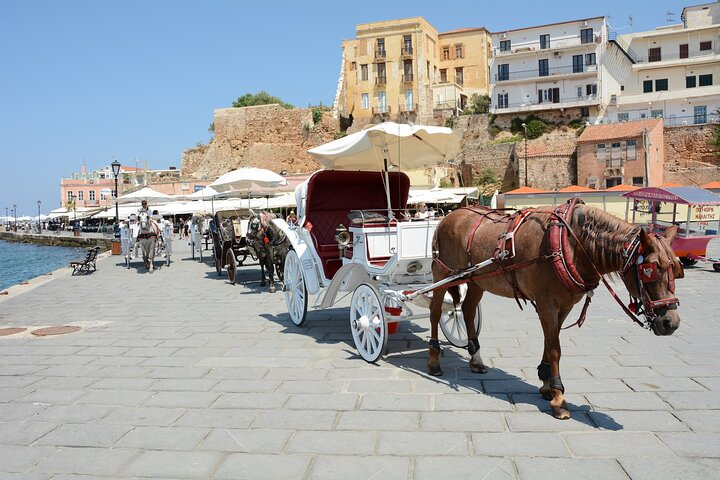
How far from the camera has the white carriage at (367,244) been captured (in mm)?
6016

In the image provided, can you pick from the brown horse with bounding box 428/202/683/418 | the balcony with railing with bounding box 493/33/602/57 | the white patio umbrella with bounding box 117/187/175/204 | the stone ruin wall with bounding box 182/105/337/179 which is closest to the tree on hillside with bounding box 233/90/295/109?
the stone ruin wall with bounding box 182/105/337/179

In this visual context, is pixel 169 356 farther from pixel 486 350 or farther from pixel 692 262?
pixel 692 262

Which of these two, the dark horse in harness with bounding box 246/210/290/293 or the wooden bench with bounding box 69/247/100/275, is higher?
the dark horse in harness with bounding box 246/210/290/293

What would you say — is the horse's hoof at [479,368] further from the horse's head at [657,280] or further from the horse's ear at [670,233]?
the horse's ear at [670,233]

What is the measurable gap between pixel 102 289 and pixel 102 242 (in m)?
26.6

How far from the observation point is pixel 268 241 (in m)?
11.7

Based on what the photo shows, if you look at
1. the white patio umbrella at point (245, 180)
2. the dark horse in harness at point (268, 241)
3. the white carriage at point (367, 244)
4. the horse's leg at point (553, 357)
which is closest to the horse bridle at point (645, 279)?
the horse's leg at point (553, 357)

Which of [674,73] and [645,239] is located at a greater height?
[674,73]

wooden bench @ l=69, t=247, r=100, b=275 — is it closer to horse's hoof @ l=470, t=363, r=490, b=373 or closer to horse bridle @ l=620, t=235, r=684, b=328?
horse's hoof @ l=470, t=363, r=490, b=373

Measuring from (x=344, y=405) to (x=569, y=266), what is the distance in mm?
2039

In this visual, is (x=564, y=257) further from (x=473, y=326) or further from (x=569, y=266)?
(x=473, y=326)

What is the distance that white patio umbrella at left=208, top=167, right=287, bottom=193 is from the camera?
13398 mm

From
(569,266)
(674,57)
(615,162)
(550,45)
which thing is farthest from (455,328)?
(674,57)

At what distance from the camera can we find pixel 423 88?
56.3 metres
